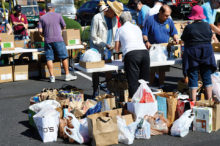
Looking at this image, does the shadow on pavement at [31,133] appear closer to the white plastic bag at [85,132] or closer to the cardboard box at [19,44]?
the white plastic bag at [85,132]

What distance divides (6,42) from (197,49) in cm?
513

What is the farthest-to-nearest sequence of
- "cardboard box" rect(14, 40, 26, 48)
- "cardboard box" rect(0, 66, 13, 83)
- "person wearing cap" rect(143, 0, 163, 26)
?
"cardboard box" rect(14, 40, 26, 48) < "cardboard box" rect(0, 66, 13, 83) < "person wearing cap" rect(143, 0, 163, 26)

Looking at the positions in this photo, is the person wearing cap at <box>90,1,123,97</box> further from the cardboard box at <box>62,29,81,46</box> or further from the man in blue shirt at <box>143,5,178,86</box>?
the cardboard box at <box>62,29,81,46</box>

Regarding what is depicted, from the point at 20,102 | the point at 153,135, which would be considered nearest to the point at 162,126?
the point at 153,135

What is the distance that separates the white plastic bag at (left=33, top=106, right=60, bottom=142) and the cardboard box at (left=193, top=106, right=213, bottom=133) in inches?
74.9

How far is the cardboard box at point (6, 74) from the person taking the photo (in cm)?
832

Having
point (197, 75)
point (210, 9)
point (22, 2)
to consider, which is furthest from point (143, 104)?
point (22, 2)

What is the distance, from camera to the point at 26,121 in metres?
5.25

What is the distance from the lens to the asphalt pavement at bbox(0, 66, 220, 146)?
420cm

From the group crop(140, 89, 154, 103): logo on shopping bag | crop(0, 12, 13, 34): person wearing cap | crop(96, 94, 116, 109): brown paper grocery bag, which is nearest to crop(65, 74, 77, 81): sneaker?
crop(0, 12, 13, 34): person wearing cap

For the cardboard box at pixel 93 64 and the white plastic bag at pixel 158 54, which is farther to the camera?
the white plastic bag at pixel 158 54

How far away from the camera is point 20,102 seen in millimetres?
6434

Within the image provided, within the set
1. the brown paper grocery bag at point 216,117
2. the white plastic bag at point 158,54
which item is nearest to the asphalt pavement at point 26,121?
the brown paper grocery bag at point 216,117

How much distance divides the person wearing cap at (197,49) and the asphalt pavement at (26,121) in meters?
0.99
